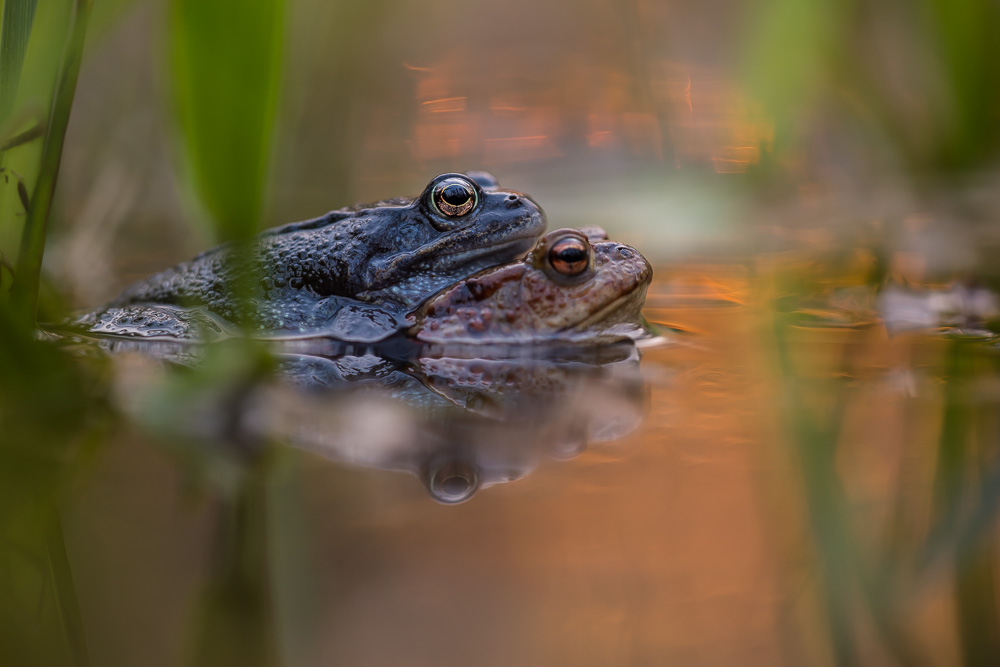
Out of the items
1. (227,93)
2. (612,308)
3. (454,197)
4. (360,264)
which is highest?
(227,93)

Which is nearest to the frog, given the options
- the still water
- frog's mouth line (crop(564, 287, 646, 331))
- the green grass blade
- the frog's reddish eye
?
the frog's reddish eye

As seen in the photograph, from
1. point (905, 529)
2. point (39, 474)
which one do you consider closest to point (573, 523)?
point (905, 529)

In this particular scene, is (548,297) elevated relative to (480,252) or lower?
lower

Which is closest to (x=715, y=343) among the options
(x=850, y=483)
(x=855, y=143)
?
(x=850, y=483)

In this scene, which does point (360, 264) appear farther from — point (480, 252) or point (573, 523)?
point (573, 523)

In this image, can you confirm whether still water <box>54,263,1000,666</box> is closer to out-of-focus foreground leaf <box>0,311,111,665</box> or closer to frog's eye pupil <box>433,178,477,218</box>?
out-of-focus foreground leaf <box>0,311,111,665</box>

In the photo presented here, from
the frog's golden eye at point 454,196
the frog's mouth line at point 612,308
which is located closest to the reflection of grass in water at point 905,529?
the frog's mouth line at point 612,308

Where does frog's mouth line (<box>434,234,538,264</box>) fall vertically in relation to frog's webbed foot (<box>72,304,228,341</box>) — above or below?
above

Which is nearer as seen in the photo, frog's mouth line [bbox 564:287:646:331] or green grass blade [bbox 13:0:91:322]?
green grass blade [bbox 13:0:91:322]

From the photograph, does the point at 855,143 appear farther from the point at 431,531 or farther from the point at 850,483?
the point at 431,531
